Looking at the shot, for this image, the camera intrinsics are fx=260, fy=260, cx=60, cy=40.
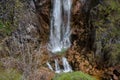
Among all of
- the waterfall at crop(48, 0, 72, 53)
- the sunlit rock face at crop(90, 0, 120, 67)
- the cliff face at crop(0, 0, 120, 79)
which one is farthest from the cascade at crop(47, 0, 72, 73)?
the sunlit rock face at crop(90, 0, 120, 67)

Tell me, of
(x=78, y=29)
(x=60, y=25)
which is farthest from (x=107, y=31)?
(x=60, y=25)

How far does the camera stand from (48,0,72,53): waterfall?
13.2 metres

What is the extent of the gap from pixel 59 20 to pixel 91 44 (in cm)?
254

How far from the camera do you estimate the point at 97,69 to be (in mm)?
11281

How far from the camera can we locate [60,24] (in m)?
13.5

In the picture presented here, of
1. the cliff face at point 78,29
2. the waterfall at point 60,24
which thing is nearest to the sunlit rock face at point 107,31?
the cliff face at point 78,29

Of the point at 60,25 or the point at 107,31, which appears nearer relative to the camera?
the point at 107,31

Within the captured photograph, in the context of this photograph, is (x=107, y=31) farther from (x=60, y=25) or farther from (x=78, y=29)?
(x=60, y=25)

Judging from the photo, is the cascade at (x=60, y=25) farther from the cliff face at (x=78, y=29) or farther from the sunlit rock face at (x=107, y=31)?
the sunlit rock face at (x=107, y=31)

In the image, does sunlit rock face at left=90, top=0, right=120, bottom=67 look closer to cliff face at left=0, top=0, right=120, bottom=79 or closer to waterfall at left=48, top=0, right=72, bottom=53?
cliff face at left=0, top=0, right=120, bottom=79

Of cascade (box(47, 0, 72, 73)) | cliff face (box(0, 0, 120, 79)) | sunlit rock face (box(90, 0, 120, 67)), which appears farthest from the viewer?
cascade (box(47, 0, 72, 73))

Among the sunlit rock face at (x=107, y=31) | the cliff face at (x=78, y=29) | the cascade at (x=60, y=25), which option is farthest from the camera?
the cascade at (x=60, y=25)

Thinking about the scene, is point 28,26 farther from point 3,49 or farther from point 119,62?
point 119,62

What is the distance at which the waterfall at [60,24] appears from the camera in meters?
13.2
